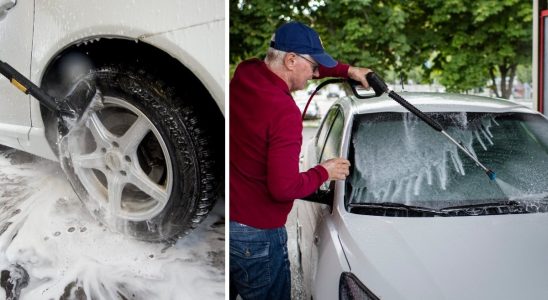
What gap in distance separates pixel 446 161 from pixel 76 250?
5.74 ft

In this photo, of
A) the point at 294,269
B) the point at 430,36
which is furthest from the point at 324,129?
the point at 430,36

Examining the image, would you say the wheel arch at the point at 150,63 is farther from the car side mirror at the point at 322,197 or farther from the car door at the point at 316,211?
the car door at the point at 316,211

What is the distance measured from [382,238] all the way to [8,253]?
1.41 meters

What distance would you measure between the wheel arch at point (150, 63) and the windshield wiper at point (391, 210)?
0.92 m

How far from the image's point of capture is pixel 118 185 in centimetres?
187

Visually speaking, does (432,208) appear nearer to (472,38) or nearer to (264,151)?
(264,151)

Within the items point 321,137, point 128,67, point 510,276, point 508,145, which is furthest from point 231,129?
point 321,137

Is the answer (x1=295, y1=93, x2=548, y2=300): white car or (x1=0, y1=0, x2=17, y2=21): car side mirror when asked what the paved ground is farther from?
(x1=0, y1=0, x2=17, y2=21): car side mirror

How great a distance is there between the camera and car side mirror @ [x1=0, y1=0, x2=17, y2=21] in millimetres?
1835

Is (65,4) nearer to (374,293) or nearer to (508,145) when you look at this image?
(374,293)

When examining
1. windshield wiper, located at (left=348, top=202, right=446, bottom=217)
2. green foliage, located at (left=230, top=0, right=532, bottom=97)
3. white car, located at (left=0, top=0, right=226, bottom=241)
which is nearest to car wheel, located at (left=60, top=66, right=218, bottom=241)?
white car, located at (left=0, top=0, right=226, bottom=241)

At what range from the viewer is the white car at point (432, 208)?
210 cm

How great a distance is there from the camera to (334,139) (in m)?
3.23

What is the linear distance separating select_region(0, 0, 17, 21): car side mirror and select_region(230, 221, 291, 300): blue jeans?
110 centimetres
